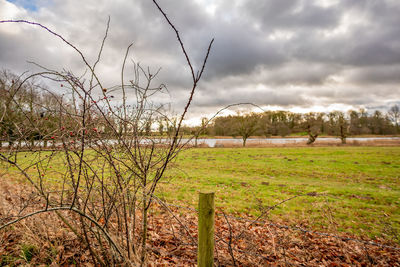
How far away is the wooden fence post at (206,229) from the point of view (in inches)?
81.4

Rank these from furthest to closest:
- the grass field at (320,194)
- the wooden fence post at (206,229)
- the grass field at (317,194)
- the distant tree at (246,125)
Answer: the distant tree at (246,125) → the grass field at (320,194) → the grass field at (317,194) → the wooden fence post at (206,229)

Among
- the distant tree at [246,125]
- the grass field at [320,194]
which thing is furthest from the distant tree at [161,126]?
the distant tree at [246,125]

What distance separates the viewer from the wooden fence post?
207 centimetres

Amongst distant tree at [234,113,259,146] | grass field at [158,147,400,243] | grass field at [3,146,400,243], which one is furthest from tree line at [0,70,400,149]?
grass field at [158,147,400,243]

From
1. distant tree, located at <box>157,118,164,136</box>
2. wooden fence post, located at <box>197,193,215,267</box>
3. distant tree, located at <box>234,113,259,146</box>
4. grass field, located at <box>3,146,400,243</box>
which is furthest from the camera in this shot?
distant tree, located at <box>234,113,259,146</box>

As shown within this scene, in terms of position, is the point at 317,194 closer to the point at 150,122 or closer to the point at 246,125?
the point at 150,122

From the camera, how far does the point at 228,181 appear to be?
Answer: 10516 mm

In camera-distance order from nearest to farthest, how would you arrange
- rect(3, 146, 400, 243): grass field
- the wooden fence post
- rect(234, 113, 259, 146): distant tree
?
the wooden fence post → rect(3, 146, 400, 243): grass field → rect(234, 113, 259, 146): distant tree

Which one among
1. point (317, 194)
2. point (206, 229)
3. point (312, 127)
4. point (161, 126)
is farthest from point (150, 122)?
point (312, 127)

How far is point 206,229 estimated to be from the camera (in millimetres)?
2090

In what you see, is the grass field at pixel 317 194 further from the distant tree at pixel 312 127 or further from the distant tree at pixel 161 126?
the distant tree at pixel 312 127

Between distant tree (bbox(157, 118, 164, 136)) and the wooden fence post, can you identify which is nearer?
the wooden fence post

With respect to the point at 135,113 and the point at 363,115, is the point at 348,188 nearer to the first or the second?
the point at 135,113

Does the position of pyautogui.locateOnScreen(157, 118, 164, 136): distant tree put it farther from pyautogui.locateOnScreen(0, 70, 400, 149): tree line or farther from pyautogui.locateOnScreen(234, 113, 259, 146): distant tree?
pyautogui.locateOnScreen(234, 113, 259, 146): distant tree
